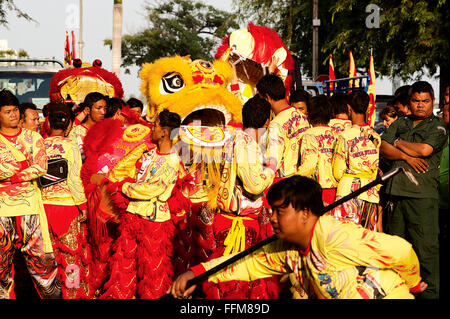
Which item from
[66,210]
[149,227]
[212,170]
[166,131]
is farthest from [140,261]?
[166,131]

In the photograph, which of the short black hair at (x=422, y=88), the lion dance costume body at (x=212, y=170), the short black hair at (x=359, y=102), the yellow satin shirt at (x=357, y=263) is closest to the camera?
the yellow satin shirt at (x=357, y=263)

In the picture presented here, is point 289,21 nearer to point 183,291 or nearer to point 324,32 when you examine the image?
point 324,32

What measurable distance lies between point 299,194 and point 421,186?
2627 millimetres

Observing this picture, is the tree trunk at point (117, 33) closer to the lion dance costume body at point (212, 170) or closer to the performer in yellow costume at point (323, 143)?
the lion dance costume body at point (212, 170)

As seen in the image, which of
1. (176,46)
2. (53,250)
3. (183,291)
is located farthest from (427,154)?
(176,46)

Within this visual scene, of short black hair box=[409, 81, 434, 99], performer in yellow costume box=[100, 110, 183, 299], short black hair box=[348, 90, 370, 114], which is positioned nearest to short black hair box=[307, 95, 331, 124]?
short black hair box=[348, 90, 370, 114]

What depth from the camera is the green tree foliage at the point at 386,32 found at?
Result: 56.9 feet

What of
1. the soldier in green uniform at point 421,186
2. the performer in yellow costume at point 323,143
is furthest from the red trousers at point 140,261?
the soldier in green uniform at point 421,186

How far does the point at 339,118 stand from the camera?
6.65m

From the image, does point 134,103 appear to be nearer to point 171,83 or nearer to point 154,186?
point 171,83

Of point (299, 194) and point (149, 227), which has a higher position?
point (299, 194)

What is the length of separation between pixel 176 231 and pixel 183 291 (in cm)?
220

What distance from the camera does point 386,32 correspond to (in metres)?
19.0

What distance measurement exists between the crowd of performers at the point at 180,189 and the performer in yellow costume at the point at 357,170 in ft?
0.04
